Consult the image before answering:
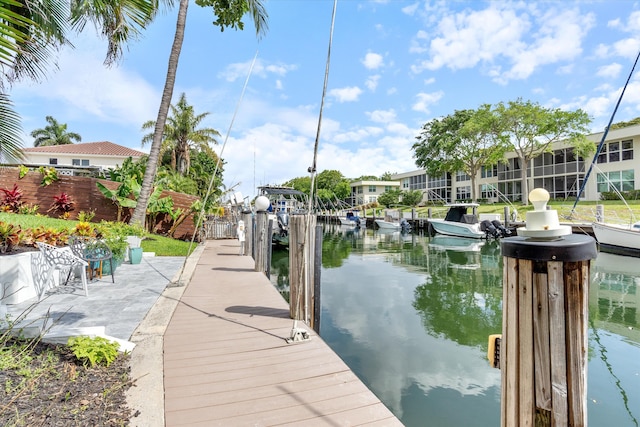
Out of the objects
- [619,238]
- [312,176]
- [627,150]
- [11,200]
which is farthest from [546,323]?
[627,150]

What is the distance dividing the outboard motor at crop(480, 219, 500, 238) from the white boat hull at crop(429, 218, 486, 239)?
284 mm

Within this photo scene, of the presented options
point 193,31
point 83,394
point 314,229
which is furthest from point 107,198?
point 83,394

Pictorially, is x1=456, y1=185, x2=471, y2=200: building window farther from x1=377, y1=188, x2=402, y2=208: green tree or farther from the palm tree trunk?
the palm tree trunk

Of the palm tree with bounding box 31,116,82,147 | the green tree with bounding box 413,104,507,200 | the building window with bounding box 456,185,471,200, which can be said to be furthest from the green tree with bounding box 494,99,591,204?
the palm tree with bounding box 31,116,82,147

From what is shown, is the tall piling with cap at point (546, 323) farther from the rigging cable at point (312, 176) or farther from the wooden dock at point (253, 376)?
the rigging cable at point (312, 176)

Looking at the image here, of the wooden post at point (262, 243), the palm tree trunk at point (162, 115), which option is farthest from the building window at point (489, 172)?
the wooden post at point (262, 243)

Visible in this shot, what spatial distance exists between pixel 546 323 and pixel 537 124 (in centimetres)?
3484

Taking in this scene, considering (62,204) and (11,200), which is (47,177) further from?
(11,200)

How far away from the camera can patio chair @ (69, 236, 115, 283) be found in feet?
21.4

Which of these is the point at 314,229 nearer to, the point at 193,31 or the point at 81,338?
the point at 81,338

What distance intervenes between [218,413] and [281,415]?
0.45 meters

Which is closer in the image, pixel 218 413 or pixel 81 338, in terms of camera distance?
pixel 218 413

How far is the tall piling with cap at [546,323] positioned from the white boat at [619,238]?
1916 centimetres

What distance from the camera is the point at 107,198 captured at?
14.2 metres
